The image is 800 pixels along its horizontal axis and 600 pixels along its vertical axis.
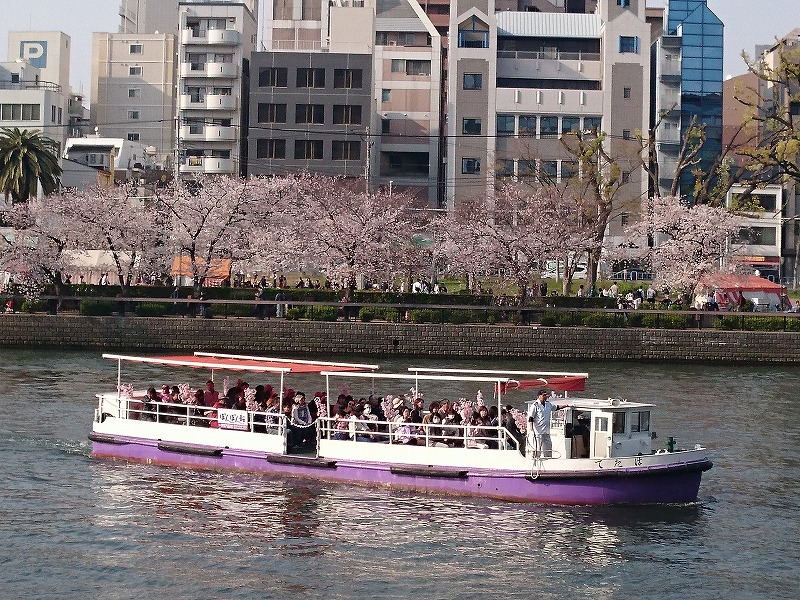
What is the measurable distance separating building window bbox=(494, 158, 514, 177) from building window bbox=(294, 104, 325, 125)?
16.1 meters

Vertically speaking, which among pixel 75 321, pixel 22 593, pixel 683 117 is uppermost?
pixel 683 117

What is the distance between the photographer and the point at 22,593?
22453 mm

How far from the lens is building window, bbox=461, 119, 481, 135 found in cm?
10569

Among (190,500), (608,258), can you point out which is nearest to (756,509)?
(190,500)

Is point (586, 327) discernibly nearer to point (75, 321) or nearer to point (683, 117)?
point (75, 321)

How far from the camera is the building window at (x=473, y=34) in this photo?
107250mm

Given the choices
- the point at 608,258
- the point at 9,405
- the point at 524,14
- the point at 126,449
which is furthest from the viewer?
the point at 524,14

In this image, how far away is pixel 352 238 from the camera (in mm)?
69750

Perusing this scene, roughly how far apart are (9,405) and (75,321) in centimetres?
1996

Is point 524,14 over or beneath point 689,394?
over

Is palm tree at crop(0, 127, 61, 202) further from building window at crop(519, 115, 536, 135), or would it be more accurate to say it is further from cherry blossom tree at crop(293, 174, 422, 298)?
building window at crop(519, 115, 536, 135)

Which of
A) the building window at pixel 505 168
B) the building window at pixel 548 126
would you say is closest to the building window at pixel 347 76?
the building window at pixel 505 168

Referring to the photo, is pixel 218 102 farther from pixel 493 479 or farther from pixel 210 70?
pixel 493 479

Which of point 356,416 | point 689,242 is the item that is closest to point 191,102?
point 689,242
